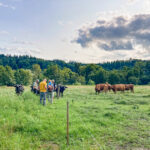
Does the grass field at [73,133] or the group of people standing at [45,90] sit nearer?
the grass field at [73,133]

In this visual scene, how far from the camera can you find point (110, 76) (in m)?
73.8

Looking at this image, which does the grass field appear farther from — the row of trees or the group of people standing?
the row of trees

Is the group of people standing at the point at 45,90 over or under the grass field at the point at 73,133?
over

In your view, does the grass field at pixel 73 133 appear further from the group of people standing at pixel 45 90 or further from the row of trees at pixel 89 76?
the row of trees at pixel 89 76

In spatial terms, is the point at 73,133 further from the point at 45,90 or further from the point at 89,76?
the point at 89,76

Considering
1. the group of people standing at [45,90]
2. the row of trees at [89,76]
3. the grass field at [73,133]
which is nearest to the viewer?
the grass field at [73,133]

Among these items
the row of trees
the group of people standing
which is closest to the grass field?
the group of people standing

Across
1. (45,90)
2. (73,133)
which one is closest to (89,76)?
(45,90)

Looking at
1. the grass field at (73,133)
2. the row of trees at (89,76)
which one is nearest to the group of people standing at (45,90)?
the grass field at (73,133)

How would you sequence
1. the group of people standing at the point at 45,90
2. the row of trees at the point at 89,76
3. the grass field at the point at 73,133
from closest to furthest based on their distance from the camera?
the grass field at the point at 73,133, the group of people standing at the point at 45,90, the row of trees at the point at 89,76

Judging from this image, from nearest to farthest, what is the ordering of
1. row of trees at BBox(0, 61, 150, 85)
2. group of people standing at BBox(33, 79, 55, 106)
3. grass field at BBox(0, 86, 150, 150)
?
grass field at BBox(0, 86, 150, 150) → group of people standing at BBox(33, 79, 55, 106) → row of trees at BBox(0, 61, 150, 85)

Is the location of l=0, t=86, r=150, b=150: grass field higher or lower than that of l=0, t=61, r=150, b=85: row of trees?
lower

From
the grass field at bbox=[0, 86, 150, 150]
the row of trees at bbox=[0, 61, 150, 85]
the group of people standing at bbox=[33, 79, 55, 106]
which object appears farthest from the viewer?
the row of trees at bbox=[0, 61, 150, 85]

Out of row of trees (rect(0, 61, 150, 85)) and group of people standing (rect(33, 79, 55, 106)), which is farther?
row of trees (rect(0, 61, 150, 85))
